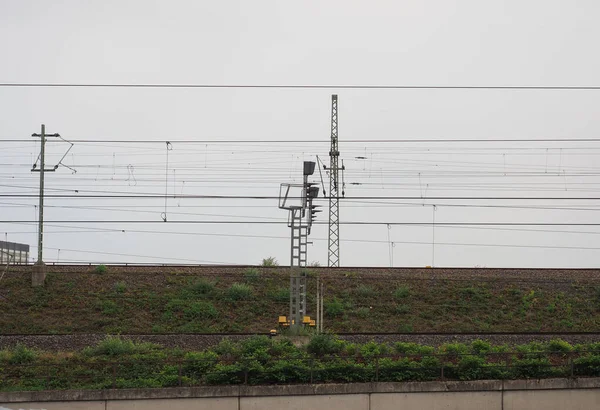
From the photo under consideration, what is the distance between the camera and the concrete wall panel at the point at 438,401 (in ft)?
64.0

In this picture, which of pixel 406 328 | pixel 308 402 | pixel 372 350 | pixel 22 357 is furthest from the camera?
pixel 406 328

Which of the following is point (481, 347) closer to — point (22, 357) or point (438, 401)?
point (438, 401)

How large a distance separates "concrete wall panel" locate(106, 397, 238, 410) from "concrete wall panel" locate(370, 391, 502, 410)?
12.0 feet

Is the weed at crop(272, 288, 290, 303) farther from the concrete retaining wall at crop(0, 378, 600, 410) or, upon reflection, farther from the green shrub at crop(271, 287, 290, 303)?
the concrete retaining wall at crop(0, 378, 600, 410)

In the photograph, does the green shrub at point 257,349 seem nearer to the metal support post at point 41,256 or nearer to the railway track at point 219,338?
the railway track at point 219,338

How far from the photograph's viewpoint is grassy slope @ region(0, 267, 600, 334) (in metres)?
31.4

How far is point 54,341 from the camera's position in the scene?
28.3 metres

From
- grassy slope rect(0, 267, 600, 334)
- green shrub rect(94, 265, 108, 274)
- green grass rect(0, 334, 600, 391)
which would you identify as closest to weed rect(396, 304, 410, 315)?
grassy slope rect(0, 267, 600, 334)

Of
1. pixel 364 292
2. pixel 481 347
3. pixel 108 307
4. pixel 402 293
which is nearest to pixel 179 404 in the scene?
pixel 481 347

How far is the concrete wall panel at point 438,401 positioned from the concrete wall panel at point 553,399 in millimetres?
423

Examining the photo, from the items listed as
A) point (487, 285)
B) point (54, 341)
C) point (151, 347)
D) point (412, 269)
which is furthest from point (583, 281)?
point (54, 341)

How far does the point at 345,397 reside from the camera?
63.8 feet

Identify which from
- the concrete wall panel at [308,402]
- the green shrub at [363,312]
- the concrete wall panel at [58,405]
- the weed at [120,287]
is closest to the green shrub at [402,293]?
the green shrub at [363,312]

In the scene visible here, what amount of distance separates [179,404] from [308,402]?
320 centimetres
